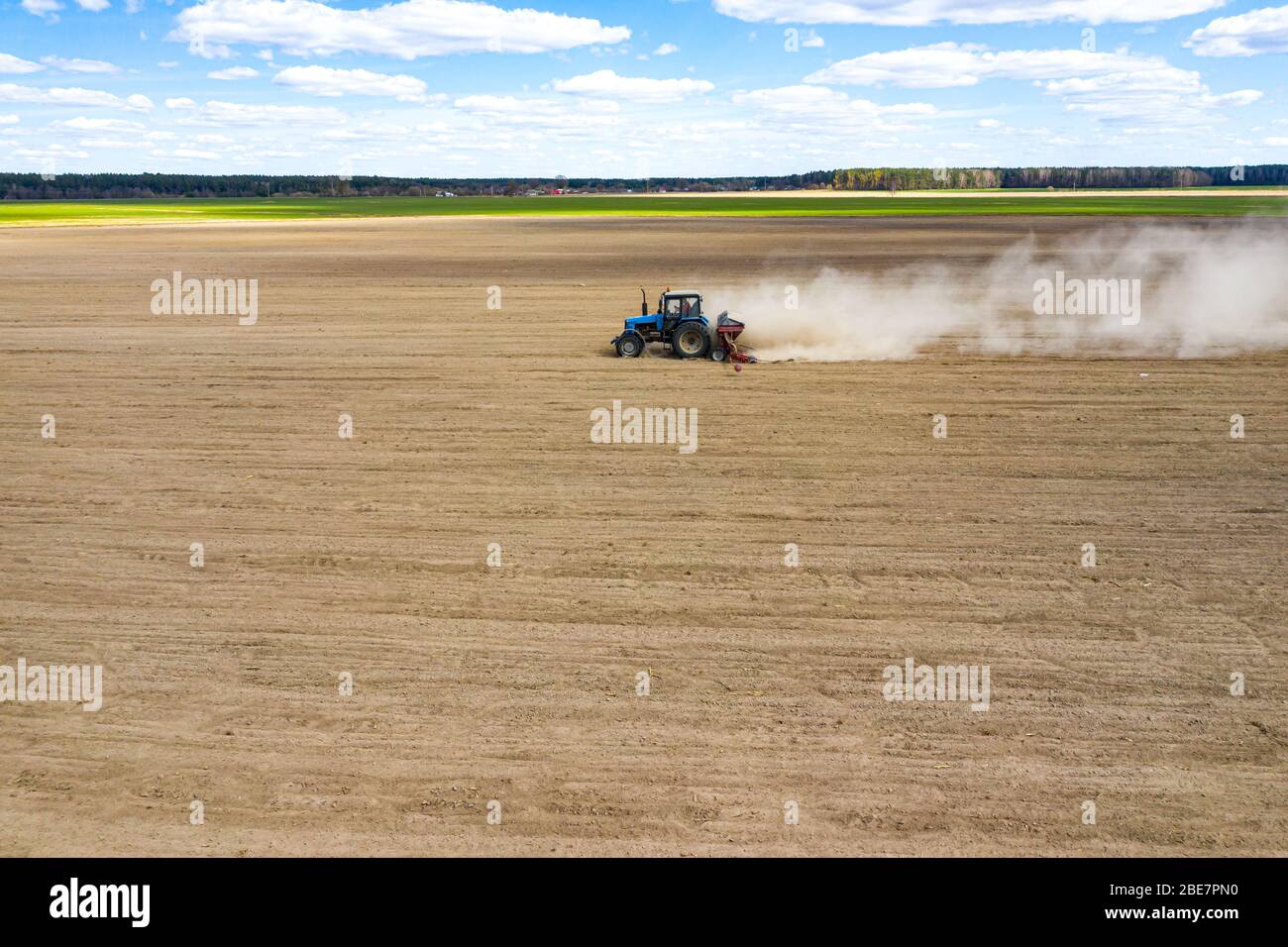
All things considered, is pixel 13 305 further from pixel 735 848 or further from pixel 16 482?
pixel 735 848

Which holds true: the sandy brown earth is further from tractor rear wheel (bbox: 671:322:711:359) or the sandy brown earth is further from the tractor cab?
the tractor cab

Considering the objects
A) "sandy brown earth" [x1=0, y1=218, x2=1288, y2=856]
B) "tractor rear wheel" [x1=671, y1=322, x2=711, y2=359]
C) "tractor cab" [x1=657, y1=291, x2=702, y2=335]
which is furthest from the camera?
"tractor cab" [x1=657, y1=291, x2=702, y2=335]

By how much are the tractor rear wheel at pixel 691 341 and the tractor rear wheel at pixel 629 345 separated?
2.96 ft

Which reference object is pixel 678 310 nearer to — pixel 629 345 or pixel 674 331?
pixel 674 331

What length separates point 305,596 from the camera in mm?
11562

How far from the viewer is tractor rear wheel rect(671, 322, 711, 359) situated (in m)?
24.9

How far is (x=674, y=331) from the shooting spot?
82.7 ft

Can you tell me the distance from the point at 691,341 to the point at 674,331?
513 mm

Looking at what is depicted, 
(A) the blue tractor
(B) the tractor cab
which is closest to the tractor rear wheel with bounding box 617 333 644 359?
(A) the blue tractor

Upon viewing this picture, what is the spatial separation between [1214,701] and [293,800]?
810 cm

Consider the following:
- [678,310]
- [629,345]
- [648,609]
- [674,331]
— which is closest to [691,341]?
[674,331]

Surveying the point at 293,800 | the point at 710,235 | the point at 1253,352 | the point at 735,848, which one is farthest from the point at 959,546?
the point at 710,235

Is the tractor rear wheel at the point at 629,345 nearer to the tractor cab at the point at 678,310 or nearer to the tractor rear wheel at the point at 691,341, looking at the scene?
the tractor cab at the point at 678,310

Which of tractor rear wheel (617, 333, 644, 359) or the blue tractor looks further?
tractor rear wheel (617, 333, 644, 359)
